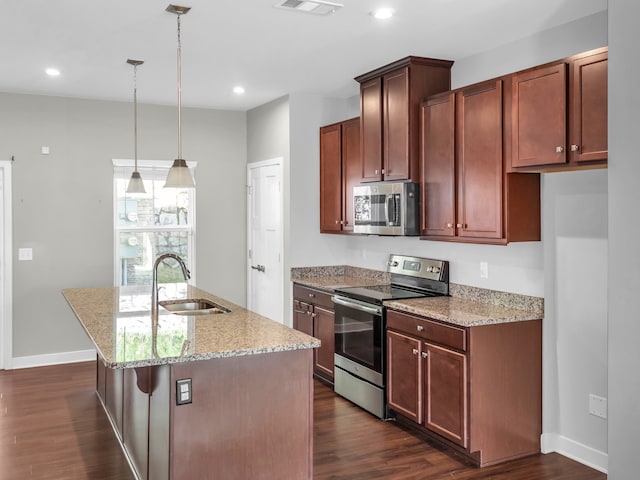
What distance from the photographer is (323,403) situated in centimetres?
464

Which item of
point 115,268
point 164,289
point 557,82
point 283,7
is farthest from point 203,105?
point 557,82

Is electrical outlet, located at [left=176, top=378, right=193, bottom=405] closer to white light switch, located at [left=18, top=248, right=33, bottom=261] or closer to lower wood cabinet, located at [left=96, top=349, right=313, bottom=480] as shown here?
lower wood cabinet, located at [left=96, top=349, right=313, bottom=480]

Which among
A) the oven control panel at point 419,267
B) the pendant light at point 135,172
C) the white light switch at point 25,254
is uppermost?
the pendant light at point 135,172

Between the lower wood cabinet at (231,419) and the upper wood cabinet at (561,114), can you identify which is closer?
the lower wood cabinet at (231,419)

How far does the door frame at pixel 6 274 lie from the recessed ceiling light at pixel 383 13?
12.9ft

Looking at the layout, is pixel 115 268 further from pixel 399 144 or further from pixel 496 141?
pixel 496 141

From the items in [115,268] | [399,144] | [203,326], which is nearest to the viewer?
[203,326]

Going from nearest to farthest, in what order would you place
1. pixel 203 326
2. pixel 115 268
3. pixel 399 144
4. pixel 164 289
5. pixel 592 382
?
pixel 203 326 → pixel 592 382 → pixel 399 144 → pixel 164 289 → pixel 115 268

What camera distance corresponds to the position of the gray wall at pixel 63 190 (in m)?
5.67

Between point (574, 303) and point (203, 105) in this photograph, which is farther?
point (203, 105)

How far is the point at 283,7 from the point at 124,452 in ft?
9.03

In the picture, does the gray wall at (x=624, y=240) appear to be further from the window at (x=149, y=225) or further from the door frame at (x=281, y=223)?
the window at (x=149, y=225)

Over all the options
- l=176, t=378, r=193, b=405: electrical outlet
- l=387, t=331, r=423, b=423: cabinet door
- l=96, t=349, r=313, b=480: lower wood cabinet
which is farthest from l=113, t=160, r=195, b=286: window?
l=176, t=378, r=193, b=405: electrical outlet

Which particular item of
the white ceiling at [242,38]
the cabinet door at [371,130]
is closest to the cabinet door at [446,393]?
the cabinet door at [371,130]
